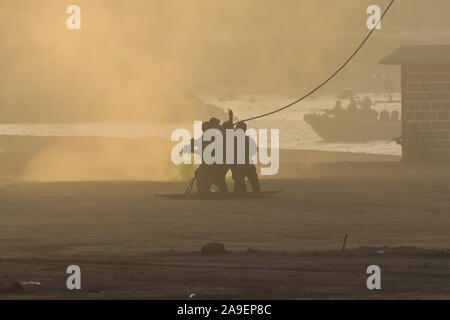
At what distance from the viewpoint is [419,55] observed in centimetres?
3853

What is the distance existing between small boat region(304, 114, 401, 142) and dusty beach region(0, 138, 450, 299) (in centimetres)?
7766

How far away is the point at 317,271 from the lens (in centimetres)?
1402

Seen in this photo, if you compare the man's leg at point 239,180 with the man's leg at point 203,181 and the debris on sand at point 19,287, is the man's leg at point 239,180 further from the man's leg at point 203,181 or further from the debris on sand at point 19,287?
the debris on sand at point 19,287

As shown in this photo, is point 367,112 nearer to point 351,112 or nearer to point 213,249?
point 351,112

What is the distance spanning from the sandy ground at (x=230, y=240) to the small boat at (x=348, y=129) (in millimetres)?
77916

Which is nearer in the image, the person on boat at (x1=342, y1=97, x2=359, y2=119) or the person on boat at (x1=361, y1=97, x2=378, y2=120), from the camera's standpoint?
the person on boat at (x1=342, y1=97, x2=359, y2=119)

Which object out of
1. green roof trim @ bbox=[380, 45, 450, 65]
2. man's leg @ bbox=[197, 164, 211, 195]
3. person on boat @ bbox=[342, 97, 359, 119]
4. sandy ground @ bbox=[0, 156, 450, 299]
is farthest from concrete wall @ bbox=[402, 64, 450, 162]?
person on boat @ bbox=[342, 97, 359, 119]

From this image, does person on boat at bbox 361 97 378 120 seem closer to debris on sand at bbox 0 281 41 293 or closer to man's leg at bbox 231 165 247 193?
man's leg at bbox 231 165 247 193

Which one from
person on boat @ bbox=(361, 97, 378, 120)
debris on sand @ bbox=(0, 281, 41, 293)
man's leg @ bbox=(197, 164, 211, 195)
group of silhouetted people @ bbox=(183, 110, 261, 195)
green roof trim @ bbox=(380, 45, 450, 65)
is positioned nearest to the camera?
debris on sand @ bbox=(0, 281, 41, 293)

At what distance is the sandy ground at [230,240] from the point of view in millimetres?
13023

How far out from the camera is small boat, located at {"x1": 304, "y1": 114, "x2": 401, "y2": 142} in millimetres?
106812

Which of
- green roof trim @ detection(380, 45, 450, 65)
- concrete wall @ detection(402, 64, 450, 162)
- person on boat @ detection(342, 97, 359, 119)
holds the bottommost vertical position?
concrete wall @ detection(402, 64, 450, 162)
